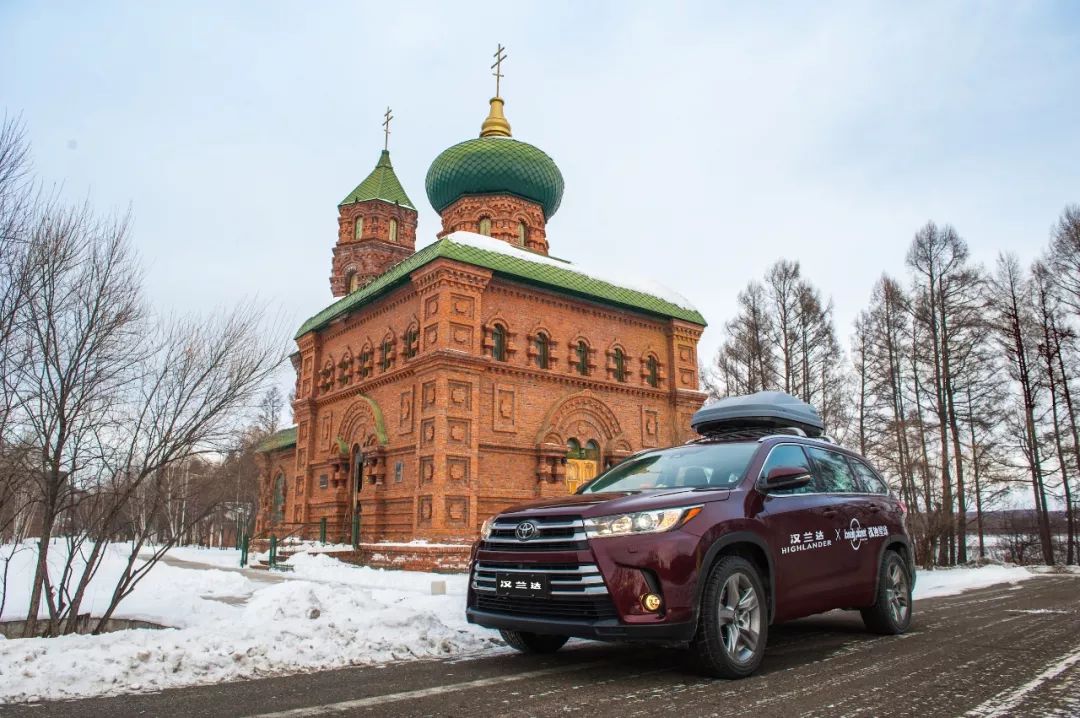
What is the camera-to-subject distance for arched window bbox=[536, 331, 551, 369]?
70.6 ft

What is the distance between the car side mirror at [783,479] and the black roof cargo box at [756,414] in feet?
7.70

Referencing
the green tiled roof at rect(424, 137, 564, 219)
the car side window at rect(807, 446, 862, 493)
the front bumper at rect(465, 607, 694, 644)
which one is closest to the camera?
the front bumper at rect(465, 607, 694, 644)

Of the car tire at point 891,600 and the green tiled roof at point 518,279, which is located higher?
the green tiled roof at point 518,279

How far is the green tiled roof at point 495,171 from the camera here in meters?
26.2

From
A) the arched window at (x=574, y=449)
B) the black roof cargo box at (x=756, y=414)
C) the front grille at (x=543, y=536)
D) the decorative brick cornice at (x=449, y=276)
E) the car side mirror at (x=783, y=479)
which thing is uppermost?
the decorative brick cornice at (x=449, y=276)

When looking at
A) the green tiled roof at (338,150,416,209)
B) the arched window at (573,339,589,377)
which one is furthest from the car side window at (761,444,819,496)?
the green tiled roof at (338,150,416,209)

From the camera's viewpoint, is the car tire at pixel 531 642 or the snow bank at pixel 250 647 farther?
the car tire at pixel 531 642

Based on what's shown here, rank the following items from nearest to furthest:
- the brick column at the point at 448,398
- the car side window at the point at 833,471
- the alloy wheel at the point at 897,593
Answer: the car side window at the point at 833,471, the alloy wheel at the point at 897,593, the brick column at the point at 448,398

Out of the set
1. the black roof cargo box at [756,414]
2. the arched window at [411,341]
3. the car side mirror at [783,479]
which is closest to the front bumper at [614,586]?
the car side mirror at [783,479]

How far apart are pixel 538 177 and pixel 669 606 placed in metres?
23.4

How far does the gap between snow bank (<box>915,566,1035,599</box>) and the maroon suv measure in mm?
6779

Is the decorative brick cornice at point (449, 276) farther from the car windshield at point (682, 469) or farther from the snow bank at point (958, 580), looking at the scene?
the car windshield at point (682, 469)

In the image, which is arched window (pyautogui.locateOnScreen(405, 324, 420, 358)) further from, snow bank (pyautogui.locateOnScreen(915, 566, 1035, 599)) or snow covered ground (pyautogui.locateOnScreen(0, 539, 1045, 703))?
snow bank (pyautogui.locateOnScreen(915, 566, 1035, 599))

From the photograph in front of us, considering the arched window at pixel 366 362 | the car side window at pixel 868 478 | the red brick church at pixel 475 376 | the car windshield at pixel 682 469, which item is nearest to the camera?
the car windshield at pixel 682 469
